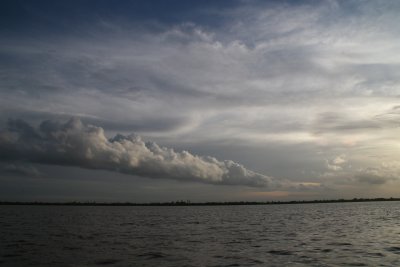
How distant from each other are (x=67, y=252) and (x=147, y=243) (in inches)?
407

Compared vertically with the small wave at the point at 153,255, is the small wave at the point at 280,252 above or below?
above

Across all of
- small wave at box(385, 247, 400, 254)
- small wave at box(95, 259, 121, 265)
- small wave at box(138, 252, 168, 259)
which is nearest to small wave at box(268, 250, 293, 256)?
small wave at box(385, 247, 400, 254)

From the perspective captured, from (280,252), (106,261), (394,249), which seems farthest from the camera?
(394,249)

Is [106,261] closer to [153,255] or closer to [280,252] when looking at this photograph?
[153,255]

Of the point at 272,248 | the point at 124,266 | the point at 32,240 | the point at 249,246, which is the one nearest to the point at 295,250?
the point at 272,248

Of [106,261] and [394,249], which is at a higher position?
[394,249]

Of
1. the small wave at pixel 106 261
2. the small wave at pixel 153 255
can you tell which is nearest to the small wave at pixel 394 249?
the small wave at pixel 153 255

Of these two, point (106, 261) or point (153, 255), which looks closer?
point (106, 261)

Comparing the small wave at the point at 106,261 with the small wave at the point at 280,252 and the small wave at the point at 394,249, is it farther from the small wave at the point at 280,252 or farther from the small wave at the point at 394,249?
the small wave at the point at 394,249

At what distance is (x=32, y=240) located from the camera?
156 ft

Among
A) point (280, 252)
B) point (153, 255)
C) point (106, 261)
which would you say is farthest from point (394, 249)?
point (106, 261)

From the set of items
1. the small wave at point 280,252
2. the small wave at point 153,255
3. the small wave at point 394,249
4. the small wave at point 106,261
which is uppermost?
the small wave at point 394,249

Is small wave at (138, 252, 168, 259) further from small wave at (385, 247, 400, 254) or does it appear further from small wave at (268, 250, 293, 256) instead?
small wave at (385, 247, 400, 254)

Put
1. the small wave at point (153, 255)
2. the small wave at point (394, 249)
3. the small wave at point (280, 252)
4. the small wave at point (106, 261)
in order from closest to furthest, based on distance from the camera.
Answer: the small wave at point (106, 261)
the small wave at point (153, 255)
the small wave at point (394, 249)
the small wave at point (280, 252)
